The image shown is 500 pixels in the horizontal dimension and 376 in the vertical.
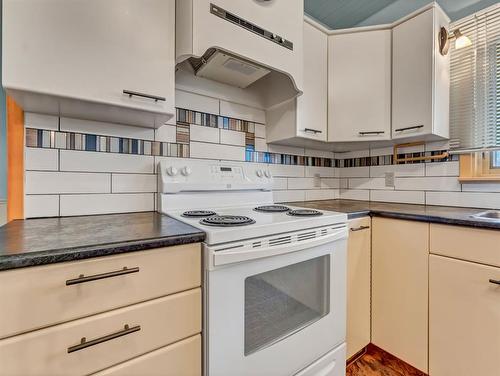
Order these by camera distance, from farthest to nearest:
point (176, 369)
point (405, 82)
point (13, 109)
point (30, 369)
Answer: point (405, 82)
point (13, 109)
point (176, 369)
point (30, 369)

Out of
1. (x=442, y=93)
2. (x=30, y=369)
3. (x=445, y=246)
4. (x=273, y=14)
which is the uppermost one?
(x=273, y=14)

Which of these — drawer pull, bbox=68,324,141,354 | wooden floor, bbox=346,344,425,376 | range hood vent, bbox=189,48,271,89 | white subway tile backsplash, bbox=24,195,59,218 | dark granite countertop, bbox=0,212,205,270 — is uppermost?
range hood vent, bbox=189,48,271,89

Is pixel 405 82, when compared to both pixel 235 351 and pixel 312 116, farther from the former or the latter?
pixel 235 351

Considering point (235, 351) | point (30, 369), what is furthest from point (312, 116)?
point (30, 369)

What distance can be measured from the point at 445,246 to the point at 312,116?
106 centimetres

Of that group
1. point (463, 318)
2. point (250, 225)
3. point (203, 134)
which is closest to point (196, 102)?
point (203, 134)

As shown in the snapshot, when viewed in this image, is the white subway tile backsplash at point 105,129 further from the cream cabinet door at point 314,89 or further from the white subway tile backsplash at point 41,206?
the cream cabinet door at point 314,89

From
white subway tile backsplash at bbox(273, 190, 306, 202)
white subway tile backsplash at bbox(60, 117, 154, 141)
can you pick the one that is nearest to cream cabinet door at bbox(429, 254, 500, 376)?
white subway tile backsplash at bbox(273, 190, 306, 202)

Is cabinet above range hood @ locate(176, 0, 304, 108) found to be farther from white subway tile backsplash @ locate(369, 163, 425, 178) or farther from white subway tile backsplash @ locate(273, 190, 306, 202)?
white subway tile backsplash @ locate(369, 163, 425, 178)

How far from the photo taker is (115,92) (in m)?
1.00

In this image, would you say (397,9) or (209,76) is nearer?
(209,76)

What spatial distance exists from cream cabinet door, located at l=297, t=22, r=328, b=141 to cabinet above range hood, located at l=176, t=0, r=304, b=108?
156mm

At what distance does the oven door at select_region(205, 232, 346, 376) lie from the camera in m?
0.86

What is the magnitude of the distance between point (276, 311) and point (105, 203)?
965 millimetres
